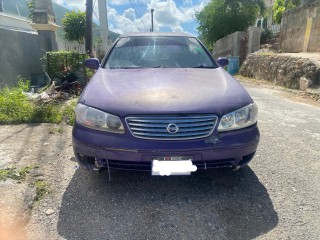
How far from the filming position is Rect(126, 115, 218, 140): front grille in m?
2.23

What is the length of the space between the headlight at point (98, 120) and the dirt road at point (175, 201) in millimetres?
670

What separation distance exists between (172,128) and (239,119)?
62 cm

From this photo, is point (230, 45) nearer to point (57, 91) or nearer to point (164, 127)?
point (57, 91)

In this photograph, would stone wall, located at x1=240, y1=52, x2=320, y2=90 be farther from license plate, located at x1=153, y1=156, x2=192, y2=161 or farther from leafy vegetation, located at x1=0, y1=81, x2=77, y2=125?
license plate, located at x1=153, y1=156, x2=192, y2=161

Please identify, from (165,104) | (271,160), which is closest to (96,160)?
(165,104)

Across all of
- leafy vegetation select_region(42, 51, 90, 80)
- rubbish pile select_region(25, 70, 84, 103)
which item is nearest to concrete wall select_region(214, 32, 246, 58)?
leafy vegetation select_region(42, 51, 90, 80)

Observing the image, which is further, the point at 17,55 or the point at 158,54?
the point at 17,55

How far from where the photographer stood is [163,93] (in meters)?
2.47

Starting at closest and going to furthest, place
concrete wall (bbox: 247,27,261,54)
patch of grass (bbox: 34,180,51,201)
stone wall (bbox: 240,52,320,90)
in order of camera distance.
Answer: patch of grass (bbox: 34,180,51,201), stone wall (bbox: 240,52,320,90), concrete wall (bbox: 247,27,261,54)

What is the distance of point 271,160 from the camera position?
336cm

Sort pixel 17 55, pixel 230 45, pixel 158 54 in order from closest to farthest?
pixel 158 54, pixel 17 55, pixel 230 45

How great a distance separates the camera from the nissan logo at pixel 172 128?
87.4 inches

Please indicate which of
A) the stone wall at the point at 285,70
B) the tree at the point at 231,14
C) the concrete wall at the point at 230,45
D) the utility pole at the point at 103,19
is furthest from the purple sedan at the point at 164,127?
the tree at the point at 231,14

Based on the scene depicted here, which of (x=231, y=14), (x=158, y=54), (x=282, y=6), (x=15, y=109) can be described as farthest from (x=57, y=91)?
(x=282, y=6)
